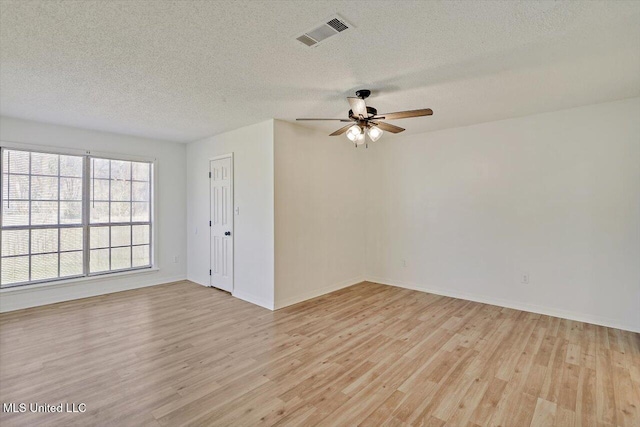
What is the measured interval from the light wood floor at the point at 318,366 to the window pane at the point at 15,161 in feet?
6.53

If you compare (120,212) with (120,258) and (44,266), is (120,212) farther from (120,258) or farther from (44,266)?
(44,266)

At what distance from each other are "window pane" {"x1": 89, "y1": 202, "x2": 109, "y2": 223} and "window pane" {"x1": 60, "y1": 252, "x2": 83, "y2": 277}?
59 centimetres

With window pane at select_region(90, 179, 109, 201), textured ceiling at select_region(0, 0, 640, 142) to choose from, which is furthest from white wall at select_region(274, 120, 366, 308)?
window pane at select_region(90, 179, 109, 201)

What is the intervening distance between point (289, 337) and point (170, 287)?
3126mm

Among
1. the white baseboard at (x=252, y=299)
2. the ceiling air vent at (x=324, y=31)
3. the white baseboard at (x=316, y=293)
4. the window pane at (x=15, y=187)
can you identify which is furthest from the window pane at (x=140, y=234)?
the ceiling air vent at (x=324, y=31)

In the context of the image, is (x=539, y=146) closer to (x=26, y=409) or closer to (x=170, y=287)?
(x=26, y=409)

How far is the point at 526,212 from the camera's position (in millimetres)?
4113

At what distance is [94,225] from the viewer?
192 inches

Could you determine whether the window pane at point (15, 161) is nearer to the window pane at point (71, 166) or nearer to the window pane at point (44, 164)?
the window pane at point (44, 164)

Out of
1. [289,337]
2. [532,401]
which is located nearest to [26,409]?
[289,337]

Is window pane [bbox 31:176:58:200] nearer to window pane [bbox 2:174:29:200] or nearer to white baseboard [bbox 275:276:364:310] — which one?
window pane [bbox 2:174:29:200]

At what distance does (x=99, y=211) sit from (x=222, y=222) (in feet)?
6.61

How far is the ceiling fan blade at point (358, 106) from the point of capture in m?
2.77

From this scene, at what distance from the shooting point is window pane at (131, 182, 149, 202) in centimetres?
539
